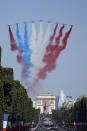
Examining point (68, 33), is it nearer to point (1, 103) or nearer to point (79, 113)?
point (1, 103)

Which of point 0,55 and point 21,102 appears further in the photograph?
point 21,102

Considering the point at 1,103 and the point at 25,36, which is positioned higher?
the point at 25,36

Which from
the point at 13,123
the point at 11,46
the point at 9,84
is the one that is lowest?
the point at 13,123

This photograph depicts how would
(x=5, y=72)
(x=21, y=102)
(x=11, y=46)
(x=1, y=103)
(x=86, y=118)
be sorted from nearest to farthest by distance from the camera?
(x=1, y=103) → (x=11, y=46) → (x=5, y=72) → (x=21, y=102) → (x=86, y=118)

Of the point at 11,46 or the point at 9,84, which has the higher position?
the point at 11,46

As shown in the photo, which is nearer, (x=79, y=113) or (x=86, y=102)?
(x=86, y=102)

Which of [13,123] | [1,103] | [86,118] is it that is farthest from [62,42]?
[86,118]

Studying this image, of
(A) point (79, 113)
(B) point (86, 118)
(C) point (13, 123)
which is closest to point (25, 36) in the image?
(C) point (13, 123)

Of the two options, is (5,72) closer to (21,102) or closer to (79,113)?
(21,102)

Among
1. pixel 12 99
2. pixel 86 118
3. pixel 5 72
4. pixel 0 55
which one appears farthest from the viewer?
pixel 86 118
